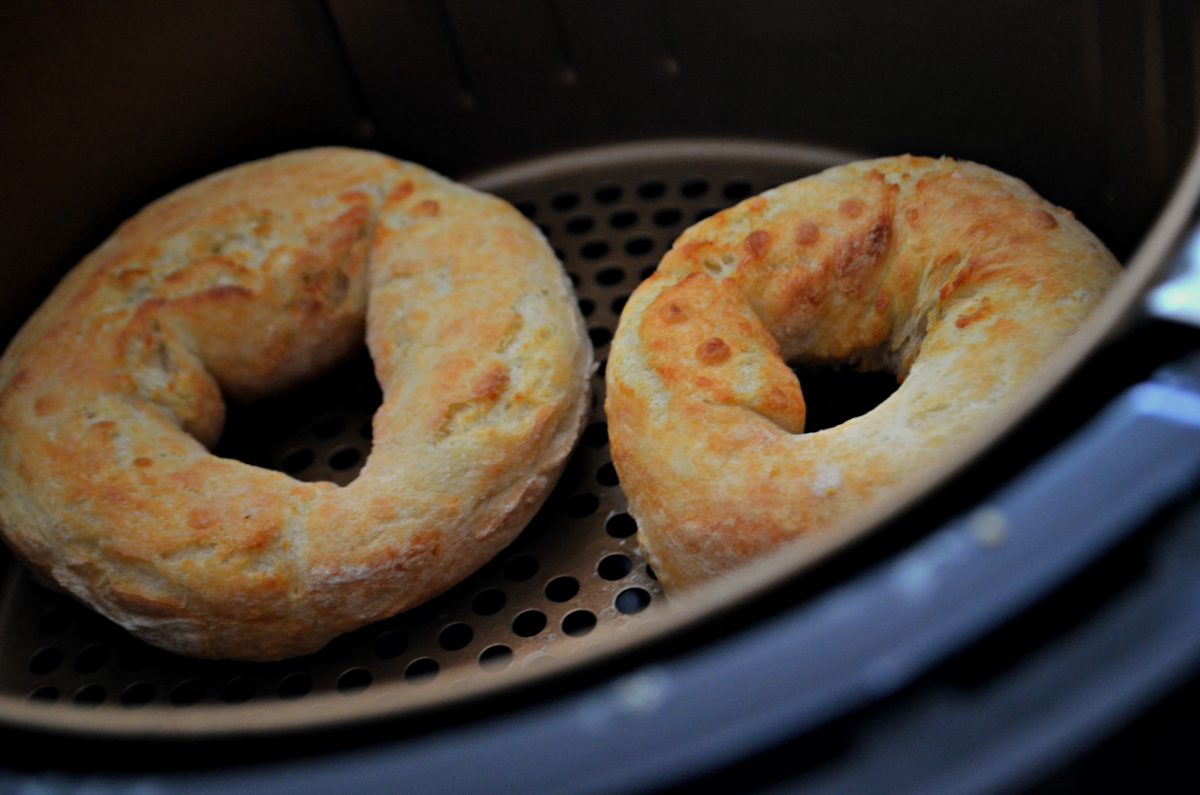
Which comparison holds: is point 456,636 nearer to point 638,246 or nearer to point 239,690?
point 239,690

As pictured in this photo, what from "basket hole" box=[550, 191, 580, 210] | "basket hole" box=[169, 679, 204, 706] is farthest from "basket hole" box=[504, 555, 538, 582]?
"basket hole" box=[550, 191, 580, 210]

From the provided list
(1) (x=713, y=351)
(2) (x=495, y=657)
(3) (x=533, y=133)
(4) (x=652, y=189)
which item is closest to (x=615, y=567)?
(2) (x=495, y=657)

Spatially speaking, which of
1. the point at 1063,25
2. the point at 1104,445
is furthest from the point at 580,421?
the point at 1104,445

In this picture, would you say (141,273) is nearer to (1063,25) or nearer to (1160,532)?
(1063,25)

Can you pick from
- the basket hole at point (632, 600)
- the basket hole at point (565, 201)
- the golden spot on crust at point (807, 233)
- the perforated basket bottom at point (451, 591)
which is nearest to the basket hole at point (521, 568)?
the perforated basket bottom at point (451, 591)

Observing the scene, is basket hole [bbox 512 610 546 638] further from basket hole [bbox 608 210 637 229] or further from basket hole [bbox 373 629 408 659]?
basket hole [bbox 608 210 637 229]

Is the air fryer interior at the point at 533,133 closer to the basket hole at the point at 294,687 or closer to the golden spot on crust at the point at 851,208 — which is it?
the basket hole at the point at 294,687
